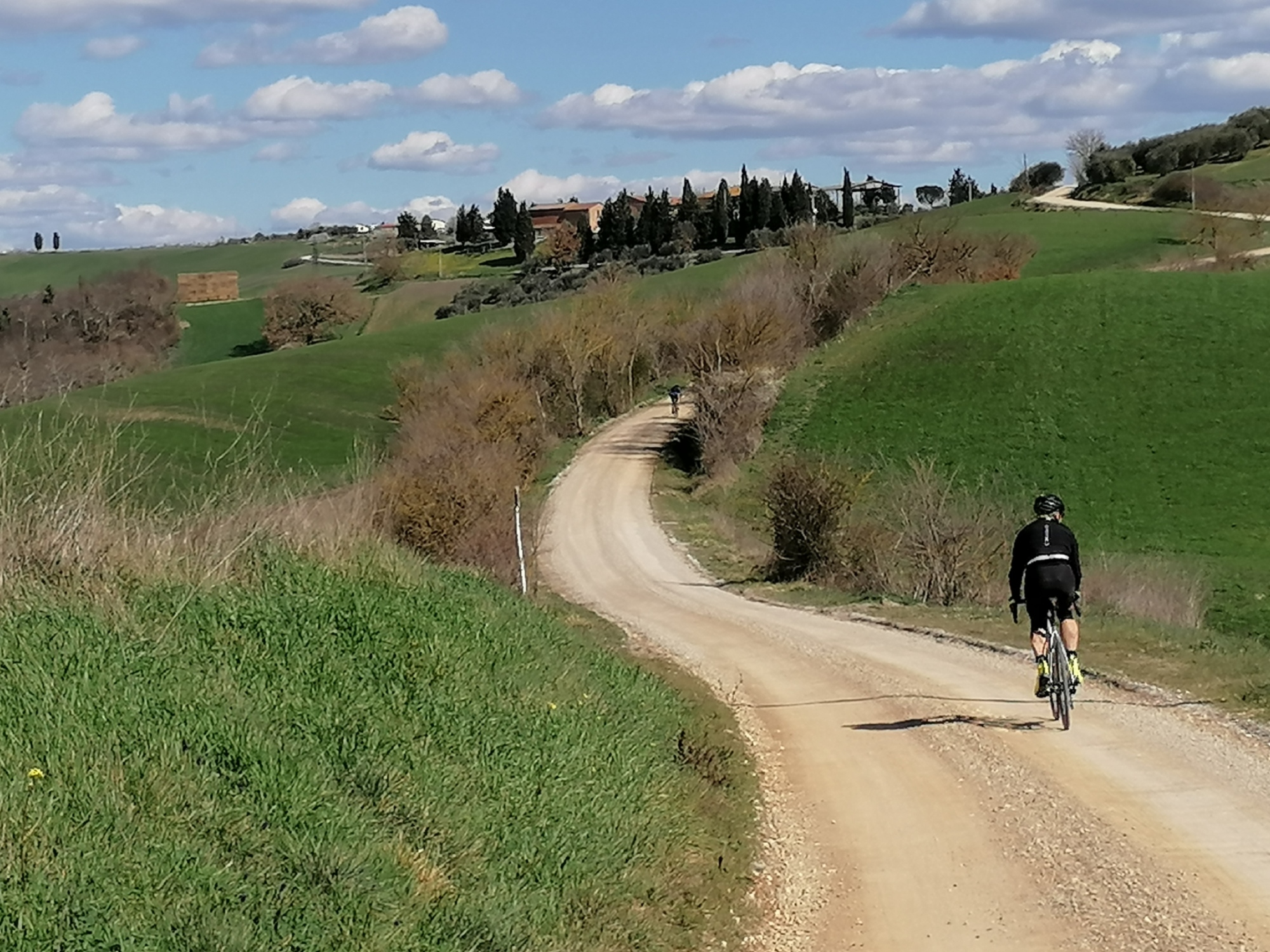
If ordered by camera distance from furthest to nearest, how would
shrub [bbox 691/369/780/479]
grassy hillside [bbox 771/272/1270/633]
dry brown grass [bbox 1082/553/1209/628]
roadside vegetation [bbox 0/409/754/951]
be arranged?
shrub [bbox 691/369/780/479], grassy hillside [bbox 771/272/1270/633], dry brown grass [bbox 1082/553/1209/628], roadside vegetation [bbox 0/409/754/951]

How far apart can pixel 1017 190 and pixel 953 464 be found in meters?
122

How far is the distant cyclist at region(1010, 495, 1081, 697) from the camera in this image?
1277 cm

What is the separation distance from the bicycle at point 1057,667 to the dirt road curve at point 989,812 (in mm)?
221

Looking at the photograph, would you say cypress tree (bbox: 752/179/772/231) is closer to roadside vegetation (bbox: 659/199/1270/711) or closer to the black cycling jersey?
roadside vegetation (bbox: 659/199/1270/711)

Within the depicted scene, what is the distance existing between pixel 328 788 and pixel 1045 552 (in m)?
7.49

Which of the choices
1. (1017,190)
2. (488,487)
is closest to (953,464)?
(488,487)

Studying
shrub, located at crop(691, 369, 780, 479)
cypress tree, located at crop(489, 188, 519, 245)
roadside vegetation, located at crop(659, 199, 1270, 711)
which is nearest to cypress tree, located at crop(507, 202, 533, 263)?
cypress tree, located at crop(489, 188, 519, 245)

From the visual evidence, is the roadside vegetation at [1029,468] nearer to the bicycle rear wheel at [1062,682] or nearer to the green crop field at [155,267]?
the bicycle rear wheel at [1062,682]

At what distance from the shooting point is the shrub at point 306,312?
12938 cm

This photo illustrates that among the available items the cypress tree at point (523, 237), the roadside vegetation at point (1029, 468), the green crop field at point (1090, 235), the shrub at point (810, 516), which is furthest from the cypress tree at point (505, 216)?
the shrub at point (810, 516)

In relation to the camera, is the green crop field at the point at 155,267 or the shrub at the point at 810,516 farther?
the green crop field at the point at 155,267

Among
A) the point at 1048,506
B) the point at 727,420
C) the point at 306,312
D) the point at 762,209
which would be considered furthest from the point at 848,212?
the point at 1048,506

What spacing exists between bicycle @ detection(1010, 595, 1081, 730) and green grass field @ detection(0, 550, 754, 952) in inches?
124

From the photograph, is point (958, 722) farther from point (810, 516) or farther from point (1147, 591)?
point (810, 516)
